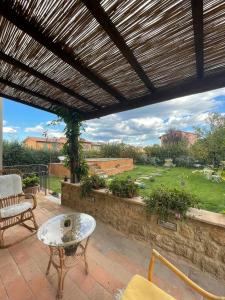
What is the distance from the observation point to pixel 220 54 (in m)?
1.76

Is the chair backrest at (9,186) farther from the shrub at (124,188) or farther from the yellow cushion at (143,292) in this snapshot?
the yellow cushion at (143,292)

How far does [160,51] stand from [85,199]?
3.02 metres

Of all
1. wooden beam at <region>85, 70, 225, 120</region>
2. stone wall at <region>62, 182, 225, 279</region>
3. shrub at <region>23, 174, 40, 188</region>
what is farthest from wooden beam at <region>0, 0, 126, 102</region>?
shrub at <region>23, 174, 40, 188</region>

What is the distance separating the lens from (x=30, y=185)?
5.18 meters

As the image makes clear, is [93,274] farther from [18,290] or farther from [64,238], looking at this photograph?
[18,290]

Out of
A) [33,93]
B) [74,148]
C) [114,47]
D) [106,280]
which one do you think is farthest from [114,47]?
[74,148]

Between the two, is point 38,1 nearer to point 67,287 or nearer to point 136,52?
point 136,52

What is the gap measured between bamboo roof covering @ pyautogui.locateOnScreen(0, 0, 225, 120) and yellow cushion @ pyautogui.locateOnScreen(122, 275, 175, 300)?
2016 mm

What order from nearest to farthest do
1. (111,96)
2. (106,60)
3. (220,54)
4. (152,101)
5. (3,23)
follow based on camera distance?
(3,23) < (220,54) < (106,60) < (152,101) < (111,96)

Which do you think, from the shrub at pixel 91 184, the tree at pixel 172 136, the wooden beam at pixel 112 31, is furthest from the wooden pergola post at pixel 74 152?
the tree at pixel 172 136

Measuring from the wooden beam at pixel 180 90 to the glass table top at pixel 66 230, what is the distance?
1.97 meters

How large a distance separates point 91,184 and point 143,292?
2415 mm

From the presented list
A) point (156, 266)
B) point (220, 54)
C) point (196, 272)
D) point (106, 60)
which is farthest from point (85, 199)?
point (220, 54)

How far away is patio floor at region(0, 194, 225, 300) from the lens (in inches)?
67.6
